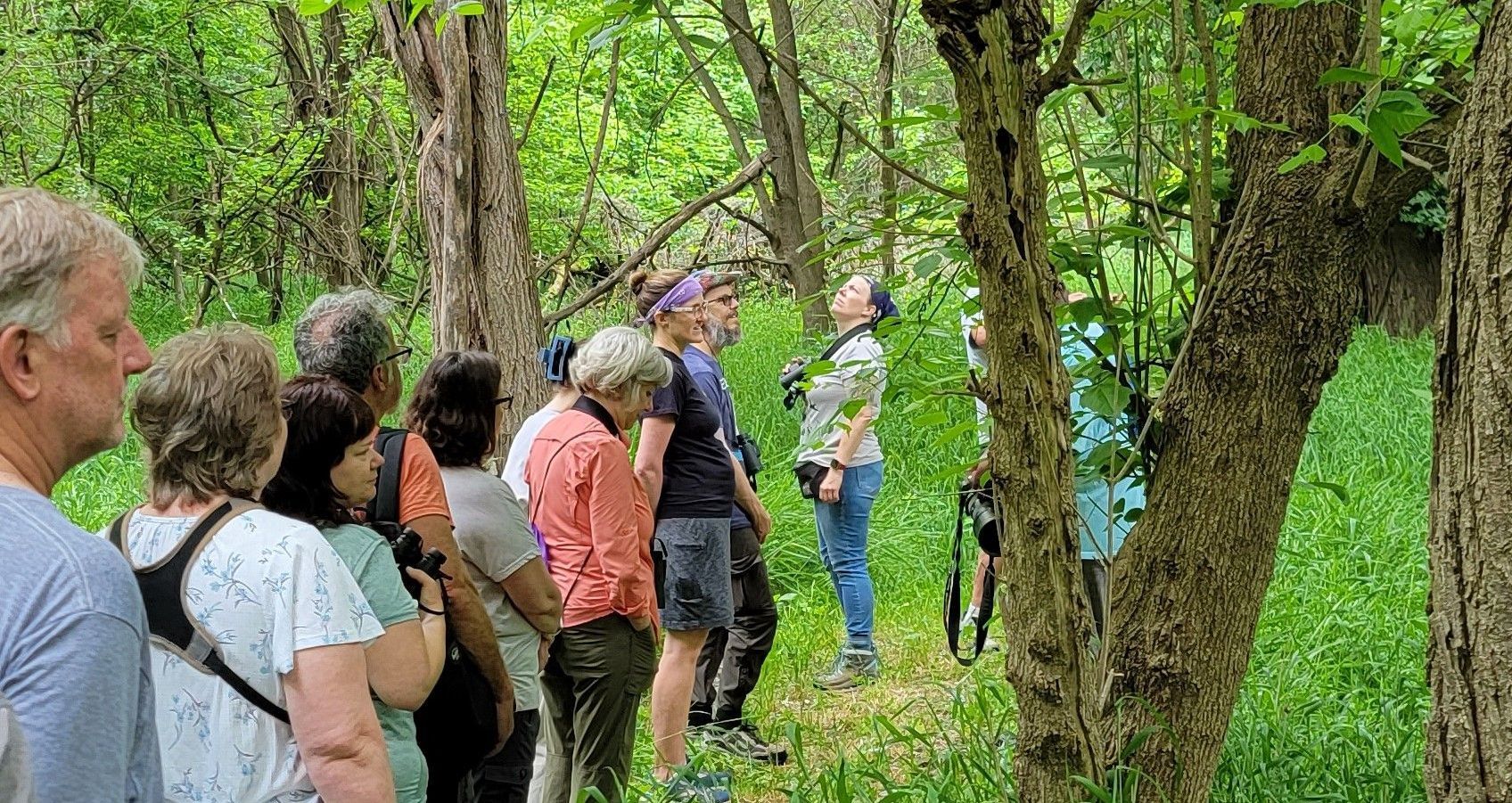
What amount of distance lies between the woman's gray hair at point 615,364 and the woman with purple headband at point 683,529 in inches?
18.2

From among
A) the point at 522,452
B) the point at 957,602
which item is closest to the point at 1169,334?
the point at 957,602

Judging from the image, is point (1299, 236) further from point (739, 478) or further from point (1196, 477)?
point (739, 478)

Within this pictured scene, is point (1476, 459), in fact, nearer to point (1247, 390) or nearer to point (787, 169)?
point (1247, 390)

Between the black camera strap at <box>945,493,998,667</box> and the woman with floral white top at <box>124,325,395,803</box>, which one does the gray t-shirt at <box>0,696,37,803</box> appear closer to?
the woman with floral white top at <box>124,325,395,803</box>

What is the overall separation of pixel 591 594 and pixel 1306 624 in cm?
315

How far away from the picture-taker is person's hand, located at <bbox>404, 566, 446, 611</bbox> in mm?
2650

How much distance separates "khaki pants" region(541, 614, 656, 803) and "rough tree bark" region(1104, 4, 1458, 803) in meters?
1.73

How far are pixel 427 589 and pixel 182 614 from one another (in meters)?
0.68

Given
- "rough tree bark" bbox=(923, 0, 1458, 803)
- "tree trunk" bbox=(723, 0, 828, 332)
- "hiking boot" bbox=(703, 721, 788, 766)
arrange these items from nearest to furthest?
"rough tree bark" bbox=(923, 0, 1458, 803) < "hiking boot" bbox=(703, 721, 788, 766) < "tree trunk" bbox=(723, 0, 828, 332)

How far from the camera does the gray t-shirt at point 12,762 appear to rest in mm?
977

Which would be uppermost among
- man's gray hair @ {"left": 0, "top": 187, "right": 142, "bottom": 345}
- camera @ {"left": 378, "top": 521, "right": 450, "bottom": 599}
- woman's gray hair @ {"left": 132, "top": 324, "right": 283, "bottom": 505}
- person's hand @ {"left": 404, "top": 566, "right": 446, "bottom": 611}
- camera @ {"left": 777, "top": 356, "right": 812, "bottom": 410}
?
camera @ {"left": 777, "top": 356, "right": 812, "bottom": 410}

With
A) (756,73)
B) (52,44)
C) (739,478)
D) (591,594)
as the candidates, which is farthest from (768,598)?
(52,44)

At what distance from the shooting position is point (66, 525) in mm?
1274

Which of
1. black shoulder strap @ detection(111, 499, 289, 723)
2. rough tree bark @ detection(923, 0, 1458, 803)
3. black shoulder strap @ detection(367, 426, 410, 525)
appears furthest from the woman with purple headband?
black shoulder strap @ detection(111, 499, 289, 723)
